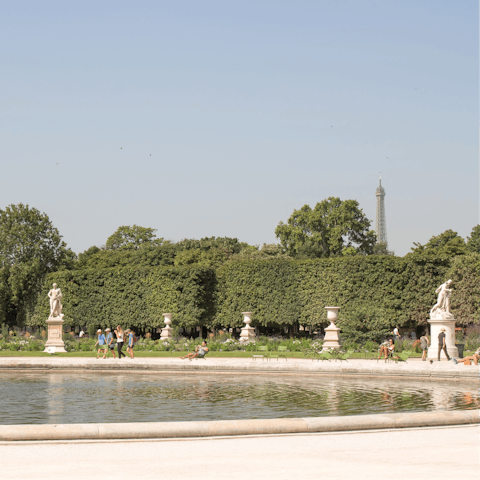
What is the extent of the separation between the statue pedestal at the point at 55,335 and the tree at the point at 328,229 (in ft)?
110

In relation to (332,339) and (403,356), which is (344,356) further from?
(332,339)

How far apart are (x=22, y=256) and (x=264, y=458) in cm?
4524

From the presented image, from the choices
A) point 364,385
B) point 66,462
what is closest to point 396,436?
point 66,462

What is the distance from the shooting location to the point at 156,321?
4031 cm

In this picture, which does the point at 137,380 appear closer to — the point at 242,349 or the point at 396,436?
the point at 396,436

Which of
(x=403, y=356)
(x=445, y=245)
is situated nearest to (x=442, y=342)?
(x=403, y=356)

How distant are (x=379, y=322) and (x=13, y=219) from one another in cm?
2916

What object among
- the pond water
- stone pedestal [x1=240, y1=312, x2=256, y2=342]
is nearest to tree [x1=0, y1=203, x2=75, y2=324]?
stone pedestal [x1=240, y1=312, x2=256, y2=342]

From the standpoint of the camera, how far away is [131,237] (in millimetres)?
72688

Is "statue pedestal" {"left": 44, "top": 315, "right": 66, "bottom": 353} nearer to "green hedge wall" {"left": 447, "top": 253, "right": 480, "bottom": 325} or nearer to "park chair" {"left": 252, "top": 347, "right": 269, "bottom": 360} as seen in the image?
"park chair" {"left": 252, "top": 347, "right": 269, "bottom": 360}

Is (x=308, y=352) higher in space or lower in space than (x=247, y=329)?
lower

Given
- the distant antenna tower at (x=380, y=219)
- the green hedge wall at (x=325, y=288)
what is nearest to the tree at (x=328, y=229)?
the green hedge wall at (x=325, y=288)

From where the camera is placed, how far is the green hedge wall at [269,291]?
111 ft

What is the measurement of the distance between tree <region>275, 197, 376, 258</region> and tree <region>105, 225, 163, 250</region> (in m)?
18.0
